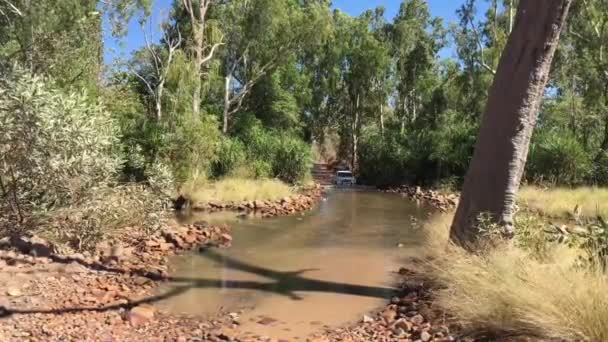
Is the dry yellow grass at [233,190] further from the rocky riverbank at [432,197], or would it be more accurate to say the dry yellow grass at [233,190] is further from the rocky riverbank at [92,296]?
the rocky riverbank at [92,296]

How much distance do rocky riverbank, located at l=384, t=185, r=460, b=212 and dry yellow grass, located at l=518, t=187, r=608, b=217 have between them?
2.47 m

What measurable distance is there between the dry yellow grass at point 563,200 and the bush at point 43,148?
11.5m

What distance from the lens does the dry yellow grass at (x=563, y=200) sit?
49.6ft

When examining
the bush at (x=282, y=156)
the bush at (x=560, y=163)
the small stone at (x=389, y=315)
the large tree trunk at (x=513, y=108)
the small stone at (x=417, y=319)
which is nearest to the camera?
the small stone at (x=417, y=319)

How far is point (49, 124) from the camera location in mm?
6781

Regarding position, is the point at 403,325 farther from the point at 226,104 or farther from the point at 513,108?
the point at 226,104

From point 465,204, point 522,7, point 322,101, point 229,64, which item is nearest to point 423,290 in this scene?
point 465,204

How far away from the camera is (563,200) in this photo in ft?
52.9

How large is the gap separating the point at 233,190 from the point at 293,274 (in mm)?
10150

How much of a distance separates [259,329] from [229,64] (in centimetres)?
2495

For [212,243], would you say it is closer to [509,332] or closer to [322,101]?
[509,332]

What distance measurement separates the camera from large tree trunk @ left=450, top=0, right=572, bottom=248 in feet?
20.1

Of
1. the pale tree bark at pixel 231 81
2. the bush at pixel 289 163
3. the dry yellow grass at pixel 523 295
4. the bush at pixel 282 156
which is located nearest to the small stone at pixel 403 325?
the dry yellow grass at pixel 523 295

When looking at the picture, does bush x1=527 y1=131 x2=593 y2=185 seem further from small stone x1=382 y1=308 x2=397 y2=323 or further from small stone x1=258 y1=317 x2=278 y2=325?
small stone x1=258 y1=317 x2=278 y2=325
